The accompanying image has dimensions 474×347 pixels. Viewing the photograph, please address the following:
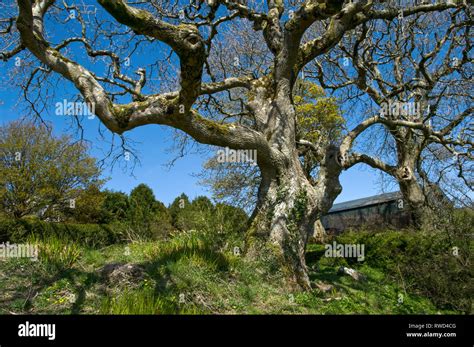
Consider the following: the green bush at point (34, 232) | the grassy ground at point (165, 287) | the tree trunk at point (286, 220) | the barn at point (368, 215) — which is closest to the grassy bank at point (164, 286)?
the grassy ground at point (165, 287)

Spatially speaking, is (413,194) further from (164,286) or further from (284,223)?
(164,286)

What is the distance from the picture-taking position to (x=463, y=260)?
8305mm

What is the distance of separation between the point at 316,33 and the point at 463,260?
1096 centimetres

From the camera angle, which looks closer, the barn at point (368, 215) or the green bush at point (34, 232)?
the green bush at point (34, 232)

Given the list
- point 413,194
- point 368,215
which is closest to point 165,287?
point 413,194

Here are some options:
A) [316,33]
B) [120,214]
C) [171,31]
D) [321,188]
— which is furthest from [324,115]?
[171,31]

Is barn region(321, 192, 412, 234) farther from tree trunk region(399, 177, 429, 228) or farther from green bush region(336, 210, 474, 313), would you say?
green bush region(336, 210, 474, 313)

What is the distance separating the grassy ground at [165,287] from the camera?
15.1 feet

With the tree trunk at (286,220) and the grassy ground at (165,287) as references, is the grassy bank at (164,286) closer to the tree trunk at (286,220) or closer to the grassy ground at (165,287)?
the grassy ground at (165,287)

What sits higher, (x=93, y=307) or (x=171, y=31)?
(x=171, y=31)

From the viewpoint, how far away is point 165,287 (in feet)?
16.9

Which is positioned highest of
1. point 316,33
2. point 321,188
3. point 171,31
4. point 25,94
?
point 316,33
